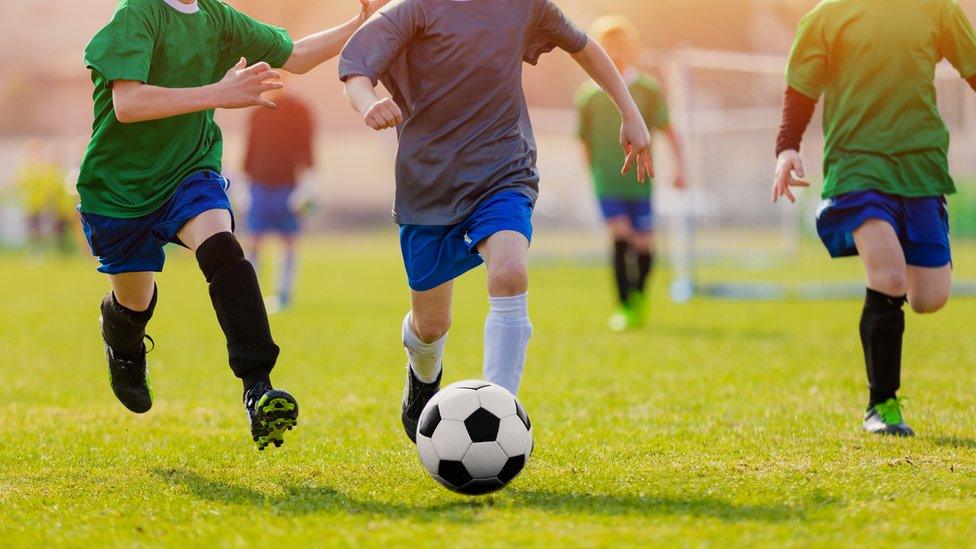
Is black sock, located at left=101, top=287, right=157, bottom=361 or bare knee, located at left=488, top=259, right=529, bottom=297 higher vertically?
bare knee, located at left=488, top=259, right=529, bottom=297

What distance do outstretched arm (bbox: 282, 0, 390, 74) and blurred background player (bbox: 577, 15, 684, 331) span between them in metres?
4.72

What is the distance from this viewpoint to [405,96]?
14.3ft

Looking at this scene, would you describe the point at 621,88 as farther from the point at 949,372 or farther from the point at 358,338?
the point at 358,338

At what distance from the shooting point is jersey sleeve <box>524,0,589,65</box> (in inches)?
173

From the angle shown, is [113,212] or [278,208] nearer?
[113,212]

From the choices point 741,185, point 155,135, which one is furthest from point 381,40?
point 741,185

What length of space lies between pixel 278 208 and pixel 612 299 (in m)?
3.66

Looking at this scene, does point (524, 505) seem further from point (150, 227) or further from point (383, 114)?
point (150, 227)

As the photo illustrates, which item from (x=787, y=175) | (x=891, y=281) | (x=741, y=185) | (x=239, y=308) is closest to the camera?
(x=239, y=308)

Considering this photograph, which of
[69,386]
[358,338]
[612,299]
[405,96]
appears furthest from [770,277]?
[405,96]

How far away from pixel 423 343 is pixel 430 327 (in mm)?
139

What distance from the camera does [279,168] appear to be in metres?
11.5

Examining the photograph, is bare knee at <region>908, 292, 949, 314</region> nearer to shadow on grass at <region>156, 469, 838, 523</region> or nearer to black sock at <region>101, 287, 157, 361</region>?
shadow on grass at <region>156, 469, 838, 523</region>

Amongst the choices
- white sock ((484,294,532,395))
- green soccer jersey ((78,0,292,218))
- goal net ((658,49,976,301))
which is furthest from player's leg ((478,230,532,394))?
goal net ((658,49,976,301))
